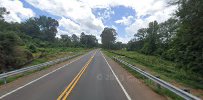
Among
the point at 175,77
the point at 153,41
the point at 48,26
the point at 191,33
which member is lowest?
the point at 175,77

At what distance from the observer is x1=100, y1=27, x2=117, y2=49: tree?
575 ft

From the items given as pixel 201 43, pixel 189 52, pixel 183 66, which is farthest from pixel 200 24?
pixel 183 66

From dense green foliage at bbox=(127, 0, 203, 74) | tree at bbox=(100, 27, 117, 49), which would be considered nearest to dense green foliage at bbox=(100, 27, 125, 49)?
tree at bbox=(100, 27, 117, 49)

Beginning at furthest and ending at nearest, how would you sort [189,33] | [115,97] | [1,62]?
[1,62]
[189,33]
[115,97]

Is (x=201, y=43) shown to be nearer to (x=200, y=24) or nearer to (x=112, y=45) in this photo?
(x=200, y=24)

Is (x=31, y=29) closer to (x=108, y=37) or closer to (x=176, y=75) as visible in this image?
A: (x=108, y=37)

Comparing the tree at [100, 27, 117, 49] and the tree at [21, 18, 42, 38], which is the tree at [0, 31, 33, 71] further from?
the tree at [100, 27, 117, 49]

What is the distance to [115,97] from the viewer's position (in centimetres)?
1050

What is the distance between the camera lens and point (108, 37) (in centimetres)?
17538

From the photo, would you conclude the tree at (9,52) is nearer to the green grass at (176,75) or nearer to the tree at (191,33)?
the green grass at (176,75)

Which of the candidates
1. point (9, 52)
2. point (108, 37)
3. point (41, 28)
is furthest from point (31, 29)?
point (9, 52)

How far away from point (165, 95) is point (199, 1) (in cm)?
1015

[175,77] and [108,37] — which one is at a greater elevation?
[108,37]

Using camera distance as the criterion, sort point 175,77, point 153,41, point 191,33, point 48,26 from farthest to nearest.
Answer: point 48,26
point 153,41
point 175,77
point 191,33
